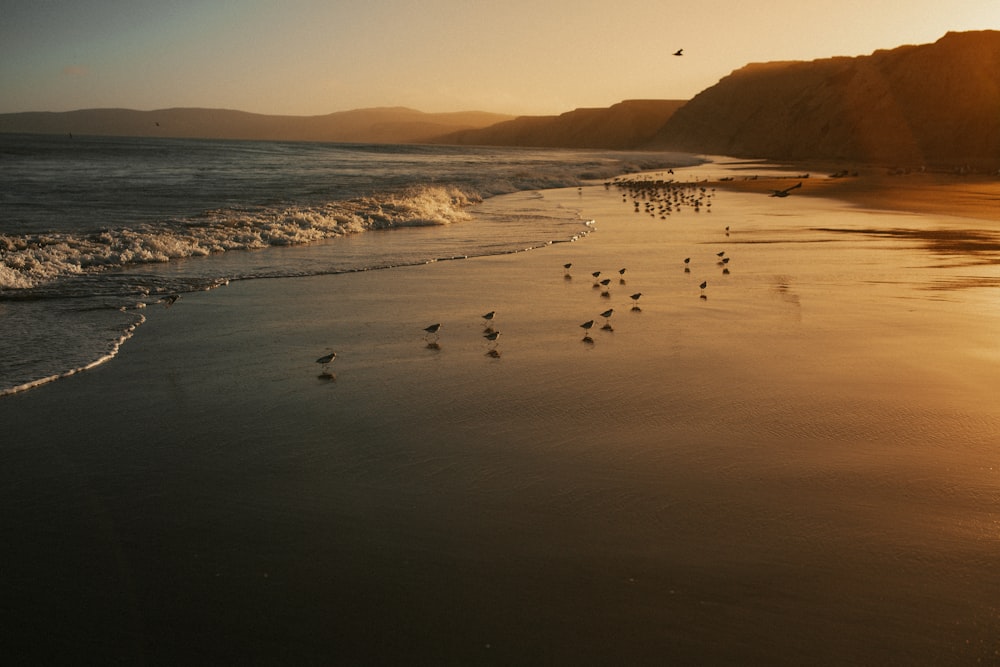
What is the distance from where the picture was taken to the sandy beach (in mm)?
3684

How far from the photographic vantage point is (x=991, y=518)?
4676 mm

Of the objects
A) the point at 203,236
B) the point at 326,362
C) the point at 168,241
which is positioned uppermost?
the point at 326,362

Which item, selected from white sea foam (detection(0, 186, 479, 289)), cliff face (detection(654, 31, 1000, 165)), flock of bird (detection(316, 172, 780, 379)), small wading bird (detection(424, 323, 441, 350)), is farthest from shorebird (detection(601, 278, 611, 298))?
cliff face (detection(654, 31, 1000, 165))

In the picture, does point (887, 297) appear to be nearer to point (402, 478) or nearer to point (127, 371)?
point (402, 478)

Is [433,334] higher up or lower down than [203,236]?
higher up

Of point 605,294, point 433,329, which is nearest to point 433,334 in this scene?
point 433,329

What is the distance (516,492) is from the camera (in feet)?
16.7

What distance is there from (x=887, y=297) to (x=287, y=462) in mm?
9550

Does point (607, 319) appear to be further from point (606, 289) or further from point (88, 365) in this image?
point (88, 365)

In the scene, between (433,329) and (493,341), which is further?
(493,341)

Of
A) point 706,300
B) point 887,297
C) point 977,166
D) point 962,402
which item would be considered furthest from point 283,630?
point 977,166

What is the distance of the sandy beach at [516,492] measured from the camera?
145 inches

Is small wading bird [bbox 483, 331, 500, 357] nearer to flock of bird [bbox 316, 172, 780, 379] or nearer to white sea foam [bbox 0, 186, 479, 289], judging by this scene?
flock of bird [bbox 316, 172, 780, 379]

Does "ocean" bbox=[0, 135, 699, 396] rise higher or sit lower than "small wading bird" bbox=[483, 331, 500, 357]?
lower
